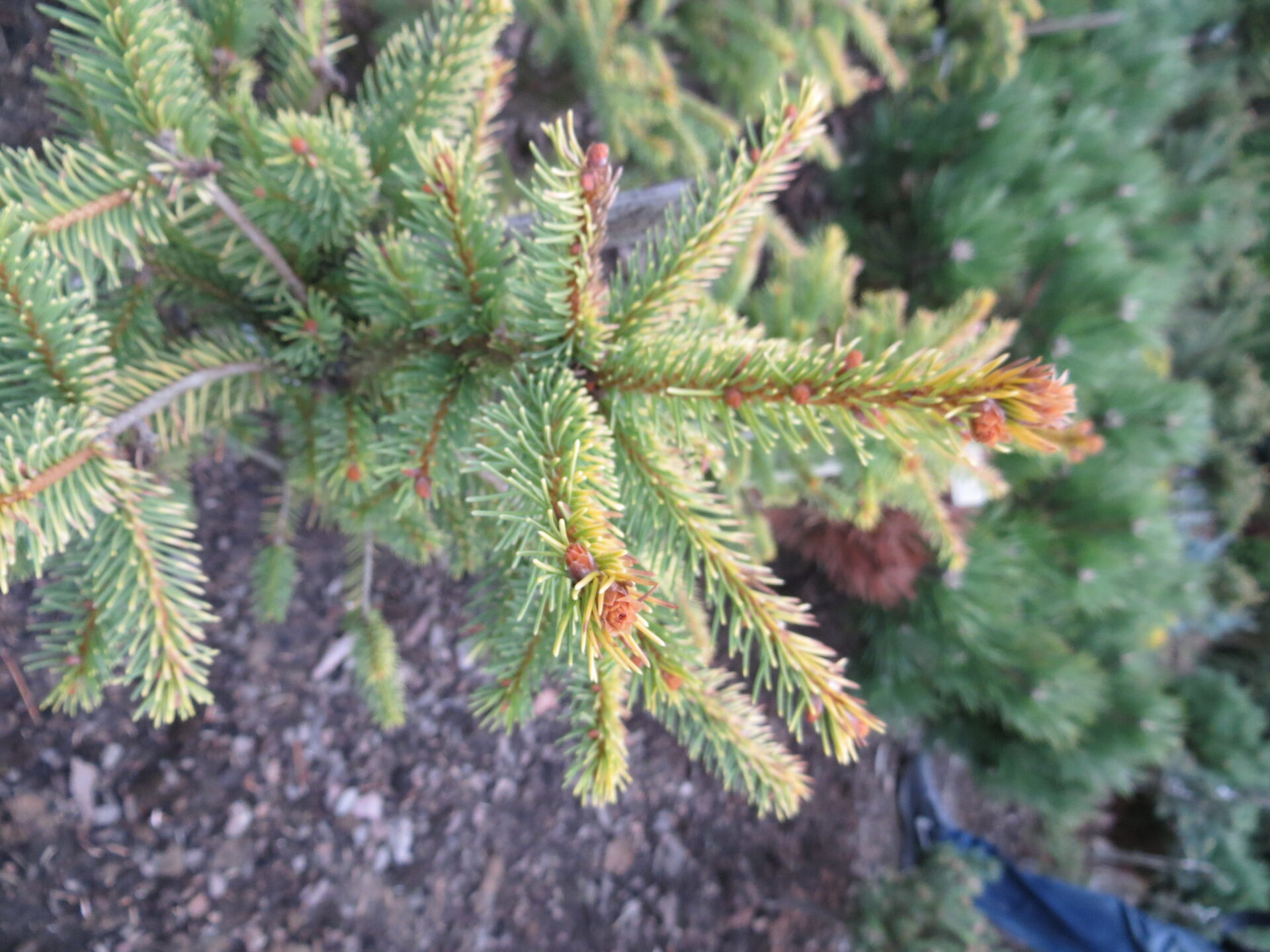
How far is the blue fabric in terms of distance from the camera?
219cm

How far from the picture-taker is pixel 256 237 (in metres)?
0.85

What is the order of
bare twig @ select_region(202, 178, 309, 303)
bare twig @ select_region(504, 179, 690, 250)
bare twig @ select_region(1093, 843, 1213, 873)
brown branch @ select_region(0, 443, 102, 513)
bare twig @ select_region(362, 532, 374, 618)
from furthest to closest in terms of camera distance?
bare twig @ select_region(1093, 843, 1213, 873)
bare twig @ select_region(362, 532, 374, 618)
bare twig @ select_region(504, 179, 690, 250)
bare twig @ select_region(202, 178, 309, 303)
brown branch @ select_region(0, 443, 102, 513)

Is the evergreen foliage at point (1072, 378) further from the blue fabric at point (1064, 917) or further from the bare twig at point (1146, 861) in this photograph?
the bare twig at point (1146, 861)

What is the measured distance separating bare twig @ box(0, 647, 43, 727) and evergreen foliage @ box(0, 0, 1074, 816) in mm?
362

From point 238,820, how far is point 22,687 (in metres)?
0.46

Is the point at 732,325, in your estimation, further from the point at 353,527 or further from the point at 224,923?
the point at 224,923

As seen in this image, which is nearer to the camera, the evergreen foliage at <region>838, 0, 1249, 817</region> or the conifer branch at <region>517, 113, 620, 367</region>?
the conifer branch at <region>517, 113, 620, 367</region>

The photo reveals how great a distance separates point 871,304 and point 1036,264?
97 cm

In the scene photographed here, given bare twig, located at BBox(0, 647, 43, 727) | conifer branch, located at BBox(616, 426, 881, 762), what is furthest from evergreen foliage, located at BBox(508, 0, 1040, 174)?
bare twig, located at BBox(0, 647, 43, 727)

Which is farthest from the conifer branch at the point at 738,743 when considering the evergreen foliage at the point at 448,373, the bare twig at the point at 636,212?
the bare twig at the point at 636,212

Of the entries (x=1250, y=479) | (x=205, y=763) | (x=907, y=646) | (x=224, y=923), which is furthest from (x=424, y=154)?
(x=1250, y=479)

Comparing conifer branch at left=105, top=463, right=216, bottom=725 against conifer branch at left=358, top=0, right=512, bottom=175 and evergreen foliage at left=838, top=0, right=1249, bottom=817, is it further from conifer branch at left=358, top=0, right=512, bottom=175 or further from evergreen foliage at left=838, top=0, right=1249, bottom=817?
evergreen foliage at left=838, top=0, right=1249, bottom=817

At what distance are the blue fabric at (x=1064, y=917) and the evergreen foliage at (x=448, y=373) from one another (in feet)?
7.73

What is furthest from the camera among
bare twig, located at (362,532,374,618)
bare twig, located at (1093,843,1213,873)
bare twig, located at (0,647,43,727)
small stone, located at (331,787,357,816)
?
bare twig, located at (1093,843,1213,873)
